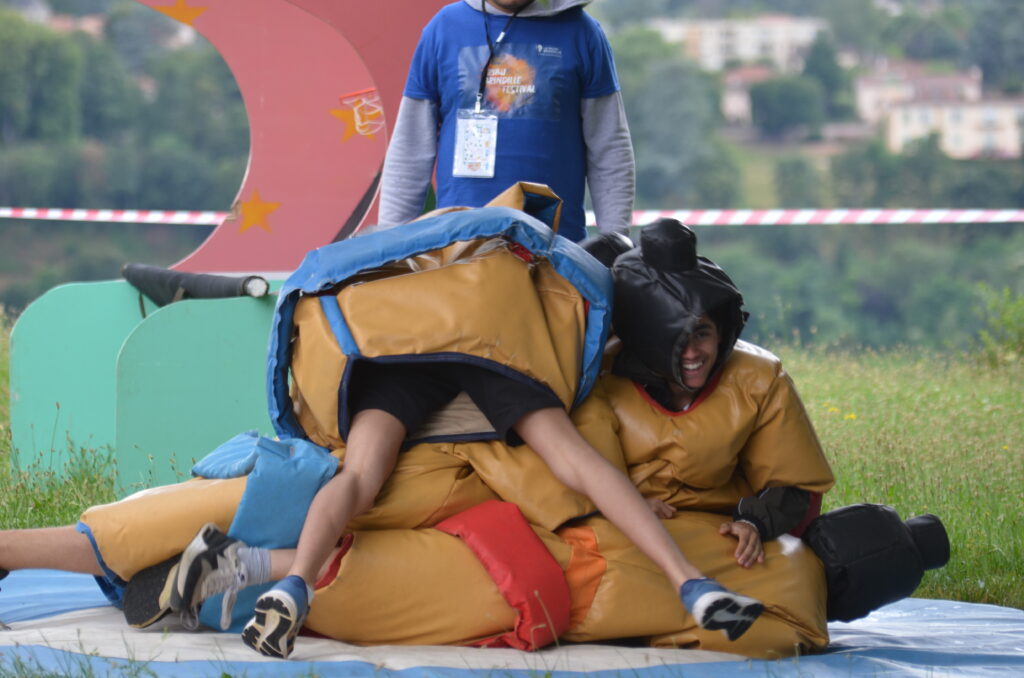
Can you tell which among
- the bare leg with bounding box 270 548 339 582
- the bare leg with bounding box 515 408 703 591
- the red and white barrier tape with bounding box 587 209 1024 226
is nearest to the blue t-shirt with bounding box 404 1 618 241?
the bare leg with bounding box 515 408 703 591

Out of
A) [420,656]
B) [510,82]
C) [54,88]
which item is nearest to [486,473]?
[420,656]

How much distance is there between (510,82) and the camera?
3768 millimetres

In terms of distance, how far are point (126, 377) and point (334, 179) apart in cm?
179

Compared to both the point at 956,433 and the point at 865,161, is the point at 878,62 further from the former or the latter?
the point at 956,433

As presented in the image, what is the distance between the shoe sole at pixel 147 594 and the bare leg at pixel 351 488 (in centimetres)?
35

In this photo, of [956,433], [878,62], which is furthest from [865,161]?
[956,433]

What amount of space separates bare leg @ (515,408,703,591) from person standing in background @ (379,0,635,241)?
3.34 feet

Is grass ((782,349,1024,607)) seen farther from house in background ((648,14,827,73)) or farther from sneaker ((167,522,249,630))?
house in background ((648,14,827,73))

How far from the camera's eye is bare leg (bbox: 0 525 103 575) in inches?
118

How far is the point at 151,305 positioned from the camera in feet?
15.6

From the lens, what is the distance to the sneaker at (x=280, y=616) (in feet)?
8.52

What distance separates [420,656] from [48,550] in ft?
2.91

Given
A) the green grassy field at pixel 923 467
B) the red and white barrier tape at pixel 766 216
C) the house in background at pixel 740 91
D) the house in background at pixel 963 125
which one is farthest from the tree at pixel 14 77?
the green grassy field at pixel 923 467

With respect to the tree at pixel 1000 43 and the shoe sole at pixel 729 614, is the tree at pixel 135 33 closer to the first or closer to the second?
the tree at pixel 1000 43
